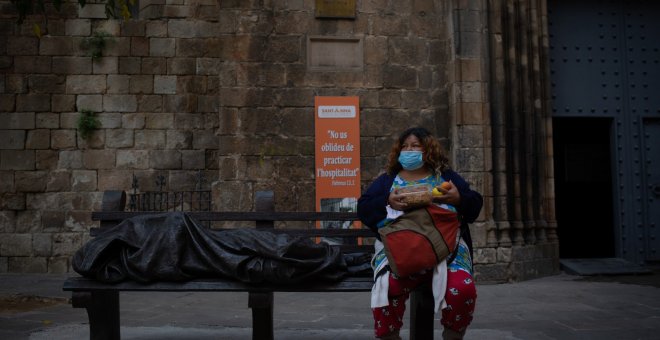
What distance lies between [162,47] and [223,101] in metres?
2.26

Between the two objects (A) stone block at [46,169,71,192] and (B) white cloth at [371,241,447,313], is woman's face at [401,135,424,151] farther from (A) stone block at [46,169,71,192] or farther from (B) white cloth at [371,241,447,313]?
(A) stone block at [46,169,71,192]

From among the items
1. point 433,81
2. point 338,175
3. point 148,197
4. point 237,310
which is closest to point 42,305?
point 237,310

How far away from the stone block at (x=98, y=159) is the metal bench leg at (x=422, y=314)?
7553mm

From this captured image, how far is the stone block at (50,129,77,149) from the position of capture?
995cm

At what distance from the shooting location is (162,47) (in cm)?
1008

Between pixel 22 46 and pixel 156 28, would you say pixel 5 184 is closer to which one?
pixel 22 46

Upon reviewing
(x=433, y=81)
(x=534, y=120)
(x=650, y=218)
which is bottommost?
(x=650, y=218)

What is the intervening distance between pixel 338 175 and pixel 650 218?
535cm

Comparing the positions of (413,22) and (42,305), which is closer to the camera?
(42,305)

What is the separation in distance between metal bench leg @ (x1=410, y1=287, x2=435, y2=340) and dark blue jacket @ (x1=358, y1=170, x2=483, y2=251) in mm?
423

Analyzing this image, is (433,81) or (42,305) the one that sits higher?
(433,81)

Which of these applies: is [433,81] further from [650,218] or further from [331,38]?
[650,218]

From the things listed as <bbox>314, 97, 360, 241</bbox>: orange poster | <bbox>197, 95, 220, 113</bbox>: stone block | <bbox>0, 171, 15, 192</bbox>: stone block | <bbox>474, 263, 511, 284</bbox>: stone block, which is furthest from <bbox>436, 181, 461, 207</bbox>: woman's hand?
<bbox>0, 171, 15, 192</bbox>: stone block

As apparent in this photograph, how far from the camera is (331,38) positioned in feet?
28.8
